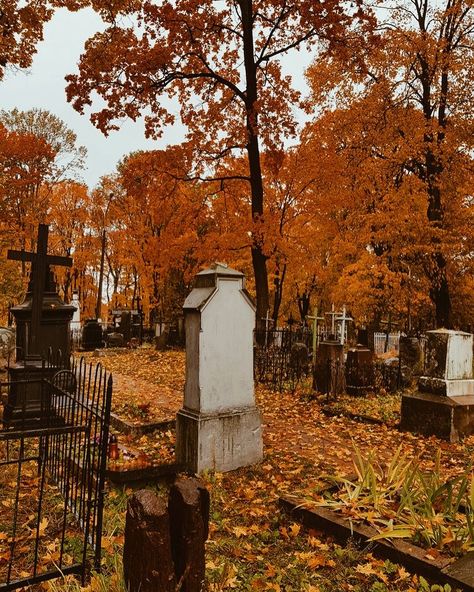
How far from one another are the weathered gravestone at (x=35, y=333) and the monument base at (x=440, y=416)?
228 inches

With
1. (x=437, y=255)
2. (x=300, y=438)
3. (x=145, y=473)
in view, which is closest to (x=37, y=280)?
(x=145, y=473)

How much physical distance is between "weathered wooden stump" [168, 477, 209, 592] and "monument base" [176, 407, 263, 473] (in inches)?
119

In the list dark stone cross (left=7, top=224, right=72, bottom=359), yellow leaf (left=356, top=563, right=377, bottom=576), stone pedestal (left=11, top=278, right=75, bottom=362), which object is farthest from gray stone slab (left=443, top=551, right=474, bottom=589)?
stone pedestal (left=11, top=278, right=75, bottom=362)

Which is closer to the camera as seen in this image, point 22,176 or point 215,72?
point 215,72

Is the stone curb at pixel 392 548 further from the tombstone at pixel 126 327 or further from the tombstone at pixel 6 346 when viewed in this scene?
the tombstone at pixel 126 327

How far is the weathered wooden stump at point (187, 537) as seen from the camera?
7.88 ft

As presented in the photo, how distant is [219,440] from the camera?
5.65m

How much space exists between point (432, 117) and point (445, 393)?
1176 cm

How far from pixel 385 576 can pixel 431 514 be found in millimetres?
745

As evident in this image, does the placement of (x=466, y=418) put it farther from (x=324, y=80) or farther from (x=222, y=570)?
(x=324, y=80)

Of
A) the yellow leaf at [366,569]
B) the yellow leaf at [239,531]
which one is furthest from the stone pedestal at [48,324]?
the yellow leaf at [366,569]

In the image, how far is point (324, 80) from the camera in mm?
17625

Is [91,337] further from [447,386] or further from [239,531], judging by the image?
[239,531]

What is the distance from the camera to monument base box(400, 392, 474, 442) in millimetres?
7059
